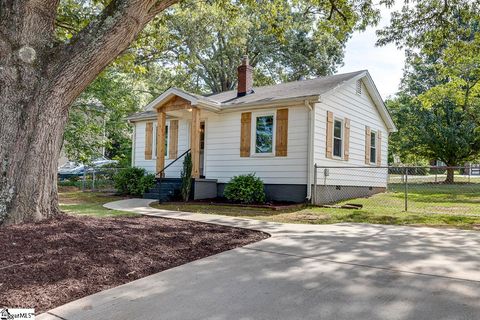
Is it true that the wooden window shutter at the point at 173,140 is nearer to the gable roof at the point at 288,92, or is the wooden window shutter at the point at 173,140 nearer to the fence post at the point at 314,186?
the gable roof at the point at 288,92

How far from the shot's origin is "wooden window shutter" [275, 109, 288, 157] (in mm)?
11391

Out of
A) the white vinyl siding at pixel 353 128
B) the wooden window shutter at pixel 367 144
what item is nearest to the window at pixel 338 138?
the white vinyl siding at pixel 353 128

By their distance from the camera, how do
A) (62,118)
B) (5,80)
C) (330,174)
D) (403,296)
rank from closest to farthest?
(403,296) → (5,80) → (62,118) → (330,174)

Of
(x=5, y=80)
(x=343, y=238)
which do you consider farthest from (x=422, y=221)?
(x=5, y=80)

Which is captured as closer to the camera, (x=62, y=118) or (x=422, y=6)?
(x=62, y=118)

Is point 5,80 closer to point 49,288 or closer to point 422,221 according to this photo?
point 49,288

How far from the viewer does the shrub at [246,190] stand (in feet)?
36.4

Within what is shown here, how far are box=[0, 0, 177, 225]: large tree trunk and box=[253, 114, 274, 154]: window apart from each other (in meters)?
7.20

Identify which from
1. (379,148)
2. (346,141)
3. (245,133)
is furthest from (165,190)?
(379,148)

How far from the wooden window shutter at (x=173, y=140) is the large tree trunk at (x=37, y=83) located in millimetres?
9367

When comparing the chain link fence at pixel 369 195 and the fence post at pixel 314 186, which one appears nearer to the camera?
the chain link fence at pixel 369 195

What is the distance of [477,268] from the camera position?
377 cm

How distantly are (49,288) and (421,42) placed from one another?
11.8 m

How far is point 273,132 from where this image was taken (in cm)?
1170
